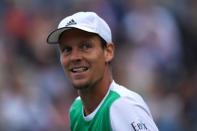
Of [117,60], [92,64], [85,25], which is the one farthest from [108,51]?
[117,60]

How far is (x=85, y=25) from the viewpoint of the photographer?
5.43 metres

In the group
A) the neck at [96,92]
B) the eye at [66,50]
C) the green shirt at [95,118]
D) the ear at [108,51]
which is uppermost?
the eye at [66,50]

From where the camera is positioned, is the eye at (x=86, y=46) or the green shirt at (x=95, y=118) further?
the eye at (x=86, y=46)

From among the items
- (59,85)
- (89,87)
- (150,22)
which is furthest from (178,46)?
(89,87)

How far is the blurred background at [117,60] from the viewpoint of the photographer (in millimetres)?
10781

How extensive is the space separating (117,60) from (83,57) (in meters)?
6.03

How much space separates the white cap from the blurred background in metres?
5.17

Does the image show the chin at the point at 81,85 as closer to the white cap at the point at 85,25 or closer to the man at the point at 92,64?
the man at the point at 92,64

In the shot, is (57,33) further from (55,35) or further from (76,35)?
(76,35)

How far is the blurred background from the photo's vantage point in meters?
10.8

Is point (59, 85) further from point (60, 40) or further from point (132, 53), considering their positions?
point (60, 40)

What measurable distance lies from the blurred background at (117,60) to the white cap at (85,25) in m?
5.17

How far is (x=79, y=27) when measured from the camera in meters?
5.39

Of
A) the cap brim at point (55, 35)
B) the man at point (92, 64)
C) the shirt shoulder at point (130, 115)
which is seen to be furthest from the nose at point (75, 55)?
the shirt shoulder at point (130, 115)
